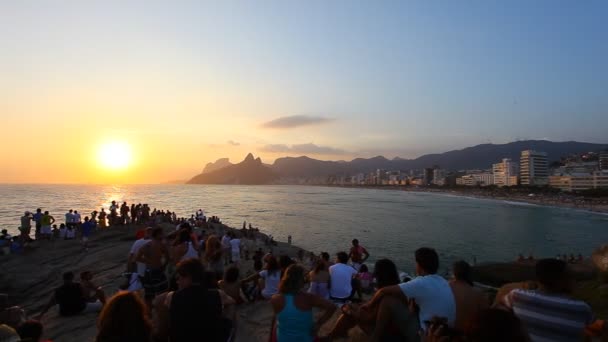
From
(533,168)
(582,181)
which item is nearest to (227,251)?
(582,181)

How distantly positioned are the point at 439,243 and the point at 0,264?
105 feet

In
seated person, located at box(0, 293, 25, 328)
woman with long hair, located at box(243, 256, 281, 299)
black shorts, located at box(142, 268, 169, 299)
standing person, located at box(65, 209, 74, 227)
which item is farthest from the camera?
standing person, located at box(65, 209, 74, 227)

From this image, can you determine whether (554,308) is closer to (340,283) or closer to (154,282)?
(340,283)

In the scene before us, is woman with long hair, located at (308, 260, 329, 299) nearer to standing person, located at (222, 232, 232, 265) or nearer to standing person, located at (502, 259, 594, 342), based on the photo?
standing person, located at (502, 259, 594, 342)

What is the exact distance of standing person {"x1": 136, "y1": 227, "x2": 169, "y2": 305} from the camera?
6.87 m

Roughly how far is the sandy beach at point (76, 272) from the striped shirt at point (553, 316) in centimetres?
310

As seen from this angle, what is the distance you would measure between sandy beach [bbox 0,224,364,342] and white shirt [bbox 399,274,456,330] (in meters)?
2.62

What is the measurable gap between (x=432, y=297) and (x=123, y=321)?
2822 millimetres

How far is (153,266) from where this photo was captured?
698cm

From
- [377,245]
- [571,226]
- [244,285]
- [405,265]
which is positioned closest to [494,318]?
[244,285]

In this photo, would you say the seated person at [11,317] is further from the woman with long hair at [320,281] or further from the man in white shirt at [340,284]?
the man in white shirt at [340,284]

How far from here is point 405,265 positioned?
24.1m

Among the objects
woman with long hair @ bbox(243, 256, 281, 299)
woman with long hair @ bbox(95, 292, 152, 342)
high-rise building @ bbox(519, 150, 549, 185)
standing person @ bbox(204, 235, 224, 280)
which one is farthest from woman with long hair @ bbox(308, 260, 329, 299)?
high-rise building @ bbox(519, 150, 549, 185)

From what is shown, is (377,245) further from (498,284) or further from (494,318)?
(494,318)
